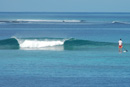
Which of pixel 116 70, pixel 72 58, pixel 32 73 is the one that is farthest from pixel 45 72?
pixel 72 58

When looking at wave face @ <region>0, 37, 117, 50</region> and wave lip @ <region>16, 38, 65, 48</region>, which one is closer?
wave lip @ <region>16, 38, 65, 48</region>

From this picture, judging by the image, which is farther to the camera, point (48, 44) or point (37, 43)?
point (48, 44)

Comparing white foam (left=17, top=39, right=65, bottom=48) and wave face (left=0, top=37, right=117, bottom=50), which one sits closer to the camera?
white foam (left=17, top=39, right=65, bottom=48)

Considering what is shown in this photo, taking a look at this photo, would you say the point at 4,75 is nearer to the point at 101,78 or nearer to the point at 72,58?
the point at 101,78

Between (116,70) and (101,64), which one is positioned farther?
(101,64)

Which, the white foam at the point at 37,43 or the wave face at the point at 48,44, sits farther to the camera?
the wave face at the point at 48,44

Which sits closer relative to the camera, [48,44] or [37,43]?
[37,43]

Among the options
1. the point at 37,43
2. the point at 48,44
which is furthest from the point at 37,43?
the point at 48,44

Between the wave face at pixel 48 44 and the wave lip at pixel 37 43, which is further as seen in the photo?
the wave face at pixel 48 44

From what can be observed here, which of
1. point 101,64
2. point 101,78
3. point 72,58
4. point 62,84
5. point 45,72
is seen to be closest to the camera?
point 62,84

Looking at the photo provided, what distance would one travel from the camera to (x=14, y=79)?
22.4 metres

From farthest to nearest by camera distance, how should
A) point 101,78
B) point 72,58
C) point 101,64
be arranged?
point 72,58 < point 101,64 < point 101,78

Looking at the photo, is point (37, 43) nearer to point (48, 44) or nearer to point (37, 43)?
point (37, 43)

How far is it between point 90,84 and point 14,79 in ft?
14.2
